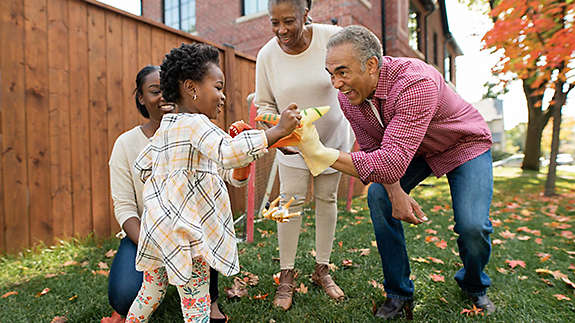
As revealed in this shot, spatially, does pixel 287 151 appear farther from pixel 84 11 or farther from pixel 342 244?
pixel 84 11

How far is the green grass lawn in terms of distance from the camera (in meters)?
2.32

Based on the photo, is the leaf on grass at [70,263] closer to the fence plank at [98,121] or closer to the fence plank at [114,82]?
the fence plank at [98,121]

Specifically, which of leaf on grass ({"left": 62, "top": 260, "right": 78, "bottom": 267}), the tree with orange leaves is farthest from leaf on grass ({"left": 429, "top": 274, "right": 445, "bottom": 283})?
the tree with orange leaves

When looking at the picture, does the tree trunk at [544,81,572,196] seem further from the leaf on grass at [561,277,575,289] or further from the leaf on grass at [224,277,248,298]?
the leaf on grass at [224,277,248,298]

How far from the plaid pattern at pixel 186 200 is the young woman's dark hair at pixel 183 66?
0.17 meters

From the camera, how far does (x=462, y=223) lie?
2104mm

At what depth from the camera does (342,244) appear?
12.8ft

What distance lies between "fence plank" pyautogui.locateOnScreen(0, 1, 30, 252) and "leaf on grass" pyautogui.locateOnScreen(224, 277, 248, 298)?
2.15 metres

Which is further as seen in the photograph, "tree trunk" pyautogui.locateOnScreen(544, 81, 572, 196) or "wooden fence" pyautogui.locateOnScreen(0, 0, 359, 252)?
"tree trunk" pyautogui.locateOnScreen(544, 81, 572, 196)

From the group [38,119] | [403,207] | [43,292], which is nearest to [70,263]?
[43,292]

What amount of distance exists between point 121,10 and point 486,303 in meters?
4.39

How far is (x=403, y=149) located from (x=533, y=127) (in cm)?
1287

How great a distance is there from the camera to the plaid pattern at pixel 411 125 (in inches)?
68.9

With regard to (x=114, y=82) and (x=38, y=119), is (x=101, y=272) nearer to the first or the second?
(x=38, y=119)
